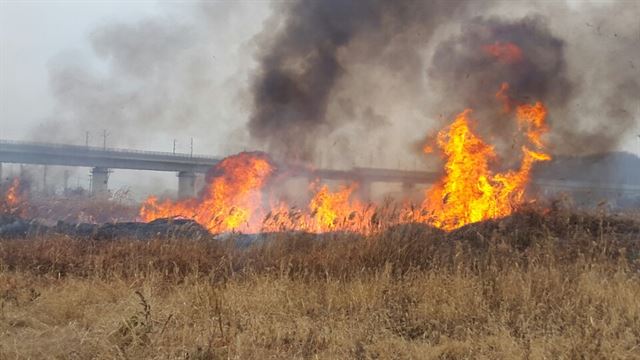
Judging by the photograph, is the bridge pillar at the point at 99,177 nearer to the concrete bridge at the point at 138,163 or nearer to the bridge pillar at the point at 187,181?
the concrete bridge at the point at 138,163

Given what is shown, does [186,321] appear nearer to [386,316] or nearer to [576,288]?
[386,316]

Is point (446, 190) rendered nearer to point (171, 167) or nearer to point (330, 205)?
point (330, 205)

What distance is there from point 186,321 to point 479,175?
462 inches

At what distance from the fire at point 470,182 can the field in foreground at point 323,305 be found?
20.5 ft

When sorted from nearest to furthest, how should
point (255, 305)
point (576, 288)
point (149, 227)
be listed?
point (255, 305) < point (576, 288) < point (149, 227)

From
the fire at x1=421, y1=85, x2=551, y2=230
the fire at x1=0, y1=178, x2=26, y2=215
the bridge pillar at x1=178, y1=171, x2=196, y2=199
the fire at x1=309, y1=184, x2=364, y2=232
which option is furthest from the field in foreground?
the bridge pillar at x1=178, y1=171, x2=196, y2=199

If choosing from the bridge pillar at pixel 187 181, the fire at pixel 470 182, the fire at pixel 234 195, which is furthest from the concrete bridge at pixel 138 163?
the fire at pixel 470 182

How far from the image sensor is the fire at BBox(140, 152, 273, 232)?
57.7ft

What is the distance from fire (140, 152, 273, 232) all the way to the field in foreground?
9292mm

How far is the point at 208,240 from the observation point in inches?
364

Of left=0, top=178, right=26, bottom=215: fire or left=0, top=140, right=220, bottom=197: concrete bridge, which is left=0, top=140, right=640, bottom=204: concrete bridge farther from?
left=0, top=178, right=26, bottom=215: fire

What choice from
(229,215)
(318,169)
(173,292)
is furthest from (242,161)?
(173,292)

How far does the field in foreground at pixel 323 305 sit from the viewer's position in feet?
12.6

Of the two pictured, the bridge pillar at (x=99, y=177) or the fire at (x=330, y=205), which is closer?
the fire at (x=330, y=205)
